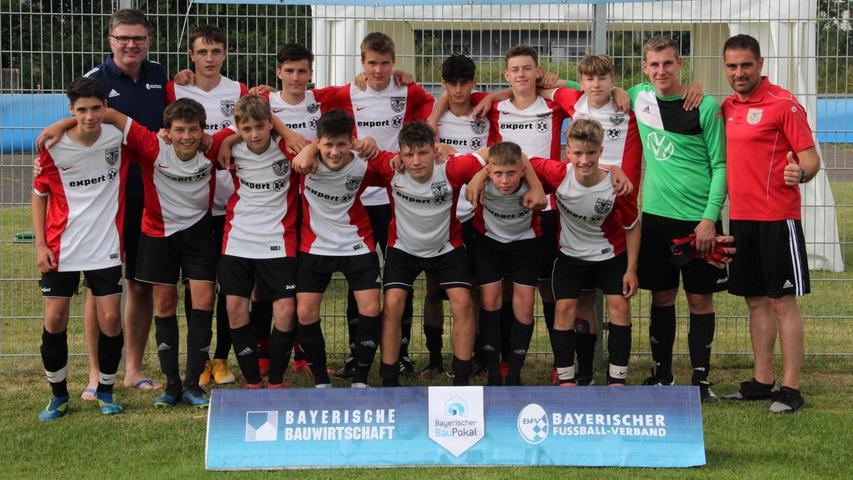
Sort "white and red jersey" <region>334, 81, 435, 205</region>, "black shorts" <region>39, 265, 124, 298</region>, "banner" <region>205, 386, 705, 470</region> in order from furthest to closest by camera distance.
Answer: "white and red jersey" <region>334, 81, 435, 205</region>
"black shorts" <region>39, 265, 124, 298</region>
"banner" <region>205, 386, 705, 470</region>

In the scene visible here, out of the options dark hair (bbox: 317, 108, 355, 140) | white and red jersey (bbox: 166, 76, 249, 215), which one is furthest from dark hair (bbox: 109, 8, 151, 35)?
dark hair (bbox: 317, 108, 355, 140)

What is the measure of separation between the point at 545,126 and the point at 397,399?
2.35 m

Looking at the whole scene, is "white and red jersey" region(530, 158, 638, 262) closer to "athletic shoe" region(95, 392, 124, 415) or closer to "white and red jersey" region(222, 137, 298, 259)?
"white and red jersey" region(222, 137, 298, 259)

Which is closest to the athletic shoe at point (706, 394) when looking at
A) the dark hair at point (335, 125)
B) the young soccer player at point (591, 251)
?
the young soccer player at point (591, 251)

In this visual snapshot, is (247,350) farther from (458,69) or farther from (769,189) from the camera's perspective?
(769,189)

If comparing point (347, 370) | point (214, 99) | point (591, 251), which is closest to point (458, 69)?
point (591, 251)

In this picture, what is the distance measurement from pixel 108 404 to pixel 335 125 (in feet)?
6.91

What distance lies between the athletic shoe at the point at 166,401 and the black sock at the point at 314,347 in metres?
0.84

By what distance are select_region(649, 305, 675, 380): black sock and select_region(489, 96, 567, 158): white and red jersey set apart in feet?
3.88

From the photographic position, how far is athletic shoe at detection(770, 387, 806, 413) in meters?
6.36

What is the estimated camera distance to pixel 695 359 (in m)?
6.78

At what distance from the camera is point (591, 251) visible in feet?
21.5

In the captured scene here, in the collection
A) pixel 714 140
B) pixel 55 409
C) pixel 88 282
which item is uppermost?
pixel 714 140

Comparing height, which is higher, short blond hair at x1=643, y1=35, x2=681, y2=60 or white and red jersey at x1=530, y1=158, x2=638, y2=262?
short blond hair at x1=643, y1=35, x2=681, y2=60
